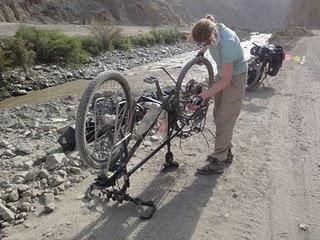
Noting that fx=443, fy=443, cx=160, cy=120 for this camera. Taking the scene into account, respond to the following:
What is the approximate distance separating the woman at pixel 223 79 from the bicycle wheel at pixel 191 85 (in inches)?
11.6

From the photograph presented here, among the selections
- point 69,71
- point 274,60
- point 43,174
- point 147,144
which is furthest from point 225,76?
point 69,71

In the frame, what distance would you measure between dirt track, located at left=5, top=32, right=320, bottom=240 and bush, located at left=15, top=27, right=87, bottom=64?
1487 centimetres

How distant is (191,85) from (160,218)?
200 centimetres

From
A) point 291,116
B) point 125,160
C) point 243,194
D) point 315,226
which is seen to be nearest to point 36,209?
point 125,160

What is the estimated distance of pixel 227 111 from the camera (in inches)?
206

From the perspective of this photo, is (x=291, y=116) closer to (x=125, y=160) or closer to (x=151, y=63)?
(x=125, y=160)

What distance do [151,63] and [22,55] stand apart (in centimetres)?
933

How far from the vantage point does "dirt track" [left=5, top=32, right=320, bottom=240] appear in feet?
13.4

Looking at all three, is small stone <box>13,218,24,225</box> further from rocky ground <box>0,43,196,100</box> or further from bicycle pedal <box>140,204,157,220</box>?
rocky ground <box>0,43,196,100</box>

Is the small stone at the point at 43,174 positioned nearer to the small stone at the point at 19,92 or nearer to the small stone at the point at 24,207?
the small stone at the point at 24,207

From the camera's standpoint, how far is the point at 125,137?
4449 millimetres

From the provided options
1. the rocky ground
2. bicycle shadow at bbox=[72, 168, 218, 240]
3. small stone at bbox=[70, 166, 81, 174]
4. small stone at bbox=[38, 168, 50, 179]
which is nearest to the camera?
bicycle shadow at bbox=[72, 168, 218, 240]

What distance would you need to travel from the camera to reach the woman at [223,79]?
181 inches

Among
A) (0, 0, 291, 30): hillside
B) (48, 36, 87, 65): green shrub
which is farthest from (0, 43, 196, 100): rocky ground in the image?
(0, 0, 291, 30): hillside
